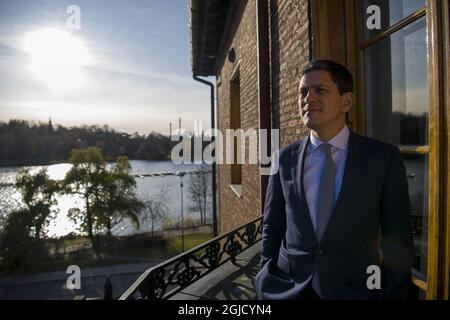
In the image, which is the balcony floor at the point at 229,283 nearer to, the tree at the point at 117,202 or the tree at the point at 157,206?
the tree at the point at 117,202

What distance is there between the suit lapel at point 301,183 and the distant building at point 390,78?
580mm

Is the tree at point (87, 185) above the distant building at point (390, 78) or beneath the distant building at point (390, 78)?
beneath

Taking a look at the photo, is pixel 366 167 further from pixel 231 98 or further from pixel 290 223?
pixel 231 98

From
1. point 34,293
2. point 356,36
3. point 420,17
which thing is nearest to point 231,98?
point 356,36

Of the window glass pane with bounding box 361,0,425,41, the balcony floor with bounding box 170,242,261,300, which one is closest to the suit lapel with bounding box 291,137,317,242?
the window glass pane with bounding box 361,0,425,41

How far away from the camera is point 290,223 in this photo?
1664 millimetres

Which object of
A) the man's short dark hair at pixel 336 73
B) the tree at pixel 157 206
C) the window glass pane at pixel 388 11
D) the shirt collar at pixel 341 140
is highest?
the window glass pane at pixel 388 11

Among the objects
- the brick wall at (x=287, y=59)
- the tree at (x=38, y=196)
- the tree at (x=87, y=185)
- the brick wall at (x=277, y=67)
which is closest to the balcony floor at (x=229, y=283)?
the brick wall at (x=277, y=67)

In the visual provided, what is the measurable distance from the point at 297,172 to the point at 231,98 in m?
6.30

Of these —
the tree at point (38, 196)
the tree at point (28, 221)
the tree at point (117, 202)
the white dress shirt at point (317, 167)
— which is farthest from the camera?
the tree at point (117, 202)

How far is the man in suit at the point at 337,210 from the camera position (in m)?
1.48

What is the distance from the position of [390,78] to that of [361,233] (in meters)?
1.20

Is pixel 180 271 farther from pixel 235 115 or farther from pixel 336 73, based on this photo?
pixel 235 115

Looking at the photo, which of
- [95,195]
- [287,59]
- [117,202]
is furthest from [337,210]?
[95,195]
